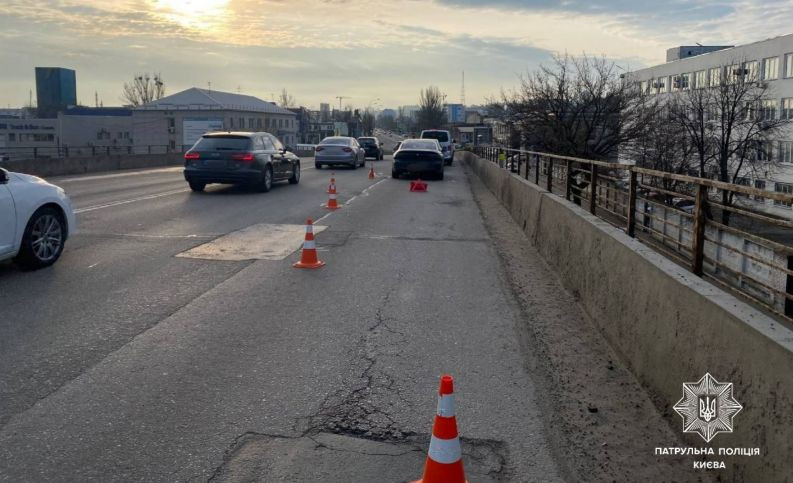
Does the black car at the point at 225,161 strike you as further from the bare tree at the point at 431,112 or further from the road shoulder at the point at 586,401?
the bare tree at the point at 431,112

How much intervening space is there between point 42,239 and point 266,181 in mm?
10729

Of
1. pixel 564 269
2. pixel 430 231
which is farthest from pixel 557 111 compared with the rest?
pixel 564 269

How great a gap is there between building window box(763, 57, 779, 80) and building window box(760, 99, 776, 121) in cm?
246

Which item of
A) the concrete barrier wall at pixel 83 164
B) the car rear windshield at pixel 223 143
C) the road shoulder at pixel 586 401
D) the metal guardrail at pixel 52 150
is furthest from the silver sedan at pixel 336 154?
the road shoulder at pixel 586 401

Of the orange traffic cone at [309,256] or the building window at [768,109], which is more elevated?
the building window at [768,109]

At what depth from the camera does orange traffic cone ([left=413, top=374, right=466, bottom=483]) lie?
10.9 feet

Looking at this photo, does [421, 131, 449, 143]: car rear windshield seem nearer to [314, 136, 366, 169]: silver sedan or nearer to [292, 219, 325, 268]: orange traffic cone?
[314, 136, 366, 169]: silver sedan

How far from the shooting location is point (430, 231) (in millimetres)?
12727

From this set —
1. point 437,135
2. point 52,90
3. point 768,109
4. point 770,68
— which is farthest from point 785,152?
point 52,90

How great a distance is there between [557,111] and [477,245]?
3093 centimetres

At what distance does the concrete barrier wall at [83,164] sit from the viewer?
25.6 meters

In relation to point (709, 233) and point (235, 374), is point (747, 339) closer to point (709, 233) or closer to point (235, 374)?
point (709, 233)

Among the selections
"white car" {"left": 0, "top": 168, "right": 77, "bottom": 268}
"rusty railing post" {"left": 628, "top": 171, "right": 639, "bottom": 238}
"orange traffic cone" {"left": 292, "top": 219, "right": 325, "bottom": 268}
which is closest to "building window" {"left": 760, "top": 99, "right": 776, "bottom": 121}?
"orange traffic cone" {"left": 292, "top": 219, "right": 325, "bottom": 268}

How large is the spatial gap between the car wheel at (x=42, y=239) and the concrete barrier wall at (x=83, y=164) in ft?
56.2
